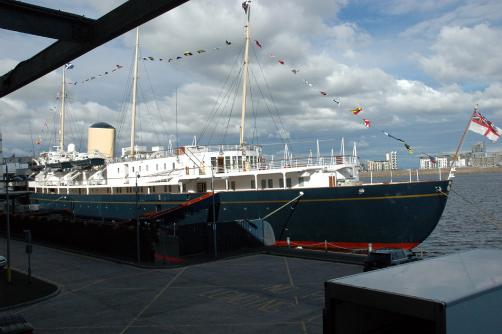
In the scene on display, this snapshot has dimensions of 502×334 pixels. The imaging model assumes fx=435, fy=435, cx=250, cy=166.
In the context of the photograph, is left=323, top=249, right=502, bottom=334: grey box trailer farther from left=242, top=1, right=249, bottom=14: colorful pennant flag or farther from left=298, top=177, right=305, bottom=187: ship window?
left=242, top=1, right=249, bottom=14: colorful pennant flag

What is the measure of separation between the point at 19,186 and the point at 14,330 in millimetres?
68147

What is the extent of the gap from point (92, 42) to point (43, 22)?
2.49ft

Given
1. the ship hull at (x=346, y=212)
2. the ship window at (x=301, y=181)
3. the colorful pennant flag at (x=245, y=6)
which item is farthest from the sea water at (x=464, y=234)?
the colorful pennant flag at (x=245, y=6)

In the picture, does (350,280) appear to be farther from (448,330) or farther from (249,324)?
(249,324)

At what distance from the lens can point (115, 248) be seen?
21000 mm

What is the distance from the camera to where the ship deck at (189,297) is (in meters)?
10.8

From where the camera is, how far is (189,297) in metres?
13.3

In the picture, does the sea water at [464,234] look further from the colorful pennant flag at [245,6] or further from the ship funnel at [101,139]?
the ship funnel at [101,139]

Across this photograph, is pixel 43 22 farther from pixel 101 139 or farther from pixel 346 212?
pixel 101 139

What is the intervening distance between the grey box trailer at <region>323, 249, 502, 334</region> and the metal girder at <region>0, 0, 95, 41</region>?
5542 mm

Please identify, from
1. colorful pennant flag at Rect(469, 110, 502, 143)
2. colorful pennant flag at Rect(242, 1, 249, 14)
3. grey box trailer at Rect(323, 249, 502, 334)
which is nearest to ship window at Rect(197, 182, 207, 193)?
colorful pennant flag at Rect(242, 1, 249, 14)

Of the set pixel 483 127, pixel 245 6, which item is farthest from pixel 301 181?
pixel 245 6

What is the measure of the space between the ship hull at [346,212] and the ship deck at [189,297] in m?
7.11

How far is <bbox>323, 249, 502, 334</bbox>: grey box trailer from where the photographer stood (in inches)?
198
